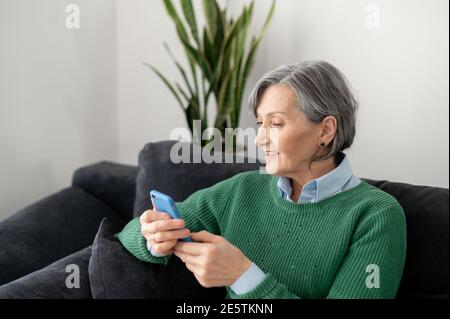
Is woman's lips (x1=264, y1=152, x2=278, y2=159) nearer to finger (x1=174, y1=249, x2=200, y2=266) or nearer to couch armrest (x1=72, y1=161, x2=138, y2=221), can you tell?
finger (x1=174, y1=249, x2=200, y2=266)

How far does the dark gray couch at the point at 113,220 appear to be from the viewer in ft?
4.33

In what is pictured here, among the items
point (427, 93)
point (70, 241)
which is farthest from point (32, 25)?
point (427, 93)

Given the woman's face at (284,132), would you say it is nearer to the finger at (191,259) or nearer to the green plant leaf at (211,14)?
the finger at (191,259)

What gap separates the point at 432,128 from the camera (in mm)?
2332

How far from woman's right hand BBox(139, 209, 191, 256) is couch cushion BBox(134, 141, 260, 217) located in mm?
481

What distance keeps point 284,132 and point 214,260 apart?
33cm

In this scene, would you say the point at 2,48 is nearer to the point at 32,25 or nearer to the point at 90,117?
the point at 32,25

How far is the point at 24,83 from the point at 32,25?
0.22m

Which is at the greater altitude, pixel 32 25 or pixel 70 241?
pixel 32 25

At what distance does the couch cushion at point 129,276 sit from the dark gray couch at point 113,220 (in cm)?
7

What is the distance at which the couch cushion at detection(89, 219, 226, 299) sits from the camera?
4.29 feet

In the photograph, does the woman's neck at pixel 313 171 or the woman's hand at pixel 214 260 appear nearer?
the woman's hand at pixel 214 260

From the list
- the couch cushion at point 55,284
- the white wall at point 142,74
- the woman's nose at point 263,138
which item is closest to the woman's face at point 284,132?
the woman's nose at point 263,138
